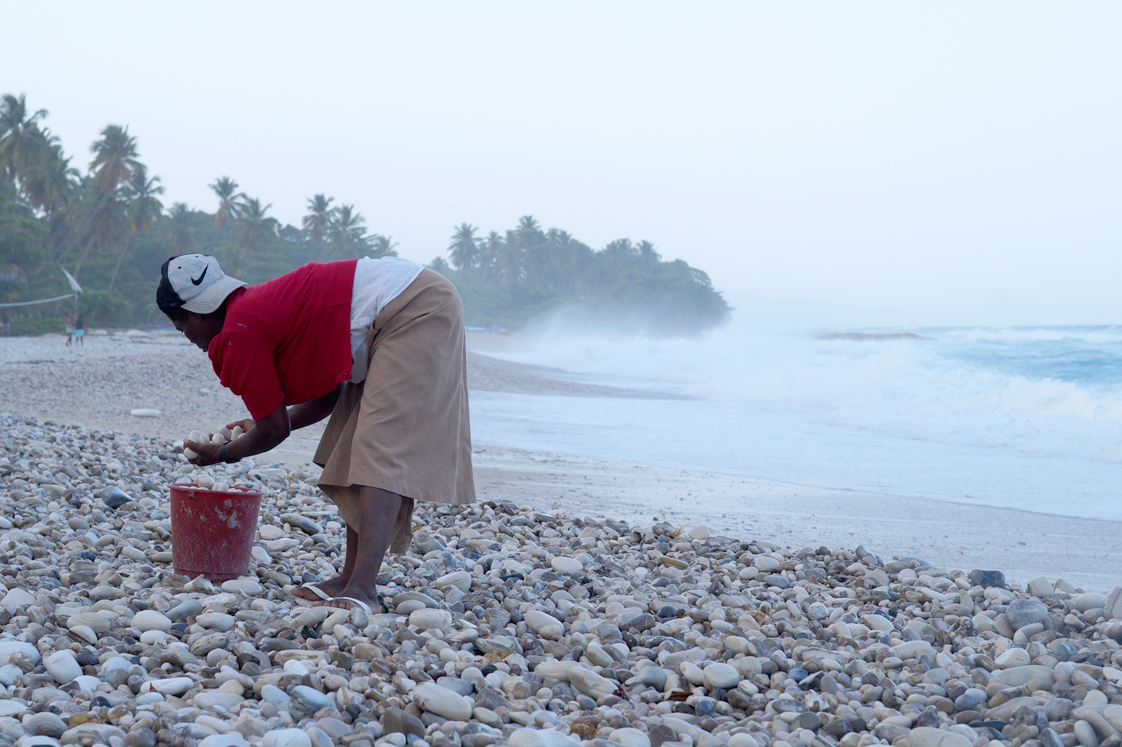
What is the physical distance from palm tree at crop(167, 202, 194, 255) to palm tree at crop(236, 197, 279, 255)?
116 inches

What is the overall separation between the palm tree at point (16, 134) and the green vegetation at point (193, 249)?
5 centimetres

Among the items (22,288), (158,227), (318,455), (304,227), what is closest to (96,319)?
(22,288)

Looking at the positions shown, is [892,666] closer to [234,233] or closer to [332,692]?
[332,692]

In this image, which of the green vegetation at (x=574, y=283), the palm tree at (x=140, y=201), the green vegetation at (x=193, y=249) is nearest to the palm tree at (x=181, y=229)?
the green vegetation at (x=193, y=249)

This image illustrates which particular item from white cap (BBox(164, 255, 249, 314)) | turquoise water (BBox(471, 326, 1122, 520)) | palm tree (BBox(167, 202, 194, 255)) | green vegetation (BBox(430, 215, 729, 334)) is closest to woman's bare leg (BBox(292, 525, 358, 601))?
white cap (BBox(164, 255, 249, 314))

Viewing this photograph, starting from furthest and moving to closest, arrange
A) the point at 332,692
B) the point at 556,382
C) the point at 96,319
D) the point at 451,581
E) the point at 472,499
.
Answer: the point at 96,319, the point at 556,382, the point at 451,581, the point at 472,499, the point at 332,692

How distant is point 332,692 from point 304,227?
68.1 metres

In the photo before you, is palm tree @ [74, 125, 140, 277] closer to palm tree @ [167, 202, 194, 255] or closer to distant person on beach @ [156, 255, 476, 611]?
palm tree @ [167, 202, 194, 255]

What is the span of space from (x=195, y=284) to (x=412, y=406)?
0.73 metres

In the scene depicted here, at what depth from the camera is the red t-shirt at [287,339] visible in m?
2.58

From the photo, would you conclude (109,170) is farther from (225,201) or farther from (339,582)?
(339,582)

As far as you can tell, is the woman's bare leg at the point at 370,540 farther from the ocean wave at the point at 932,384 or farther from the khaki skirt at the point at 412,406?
the ocean wave at the point at 932,384

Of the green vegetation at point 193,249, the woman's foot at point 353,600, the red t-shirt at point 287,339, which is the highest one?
the green vegetation at point 193,249

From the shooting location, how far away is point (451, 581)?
325 centimetres
